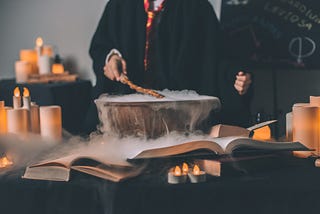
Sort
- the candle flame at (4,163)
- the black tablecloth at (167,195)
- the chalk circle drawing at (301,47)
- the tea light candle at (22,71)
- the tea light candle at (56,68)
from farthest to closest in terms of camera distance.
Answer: the tea light candle at (56,68) → the tea light candle at (22,71) → the chalk circle drawing at (301,47) → the candle flame at (4,163) → the black tablecloth at (167,195)

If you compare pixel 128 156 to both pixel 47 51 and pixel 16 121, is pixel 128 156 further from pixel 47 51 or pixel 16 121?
pixel 47 51

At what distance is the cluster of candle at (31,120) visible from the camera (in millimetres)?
1618

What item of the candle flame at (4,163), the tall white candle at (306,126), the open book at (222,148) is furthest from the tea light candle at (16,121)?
the tall white candle at (306,126)

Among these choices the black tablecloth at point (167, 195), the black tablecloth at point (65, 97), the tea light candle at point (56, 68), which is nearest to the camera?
the black tablecloth at point (167, 195)

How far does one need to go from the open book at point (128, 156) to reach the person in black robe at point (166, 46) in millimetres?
1429

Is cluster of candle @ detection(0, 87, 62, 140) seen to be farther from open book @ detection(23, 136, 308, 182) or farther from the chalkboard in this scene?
the chalkboard

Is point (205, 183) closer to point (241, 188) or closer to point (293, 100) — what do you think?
point (241, 188)

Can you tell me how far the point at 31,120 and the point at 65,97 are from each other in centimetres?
177

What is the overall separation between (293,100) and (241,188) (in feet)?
7.63

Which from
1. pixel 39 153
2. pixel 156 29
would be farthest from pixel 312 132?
pixel 156 29

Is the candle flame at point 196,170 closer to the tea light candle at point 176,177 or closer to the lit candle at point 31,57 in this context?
the tea light candle at point 176,177

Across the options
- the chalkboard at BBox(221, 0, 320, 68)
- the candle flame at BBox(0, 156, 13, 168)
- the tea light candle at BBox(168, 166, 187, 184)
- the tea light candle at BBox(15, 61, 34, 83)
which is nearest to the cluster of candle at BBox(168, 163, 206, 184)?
the tea light candle at BBox(168, 166, 187, 184)

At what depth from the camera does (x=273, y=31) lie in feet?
10.7

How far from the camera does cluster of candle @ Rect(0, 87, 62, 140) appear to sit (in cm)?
162
